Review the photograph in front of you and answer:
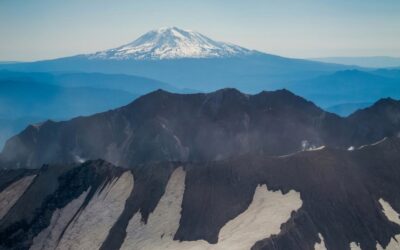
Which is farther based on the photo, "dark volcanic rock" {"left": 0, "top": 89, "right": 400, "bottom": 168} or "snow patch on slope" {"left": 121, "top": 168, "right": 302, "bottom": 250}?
"dark volcanic rock" {"left": 0, "top": 89, "right": 400, "bottom": 168}

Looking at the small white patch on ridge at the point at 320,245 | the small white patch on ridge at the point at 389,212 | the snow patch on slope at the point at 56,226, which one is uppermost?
the small white patch on ridge at the point at 389,212

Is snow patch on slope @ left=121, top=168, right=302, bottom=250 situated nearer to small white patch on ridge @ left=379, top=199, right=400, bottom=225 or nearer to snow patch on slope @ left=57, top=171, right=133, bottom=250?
snow patch on slope @ left=57, top=171, right=133, bottom=250

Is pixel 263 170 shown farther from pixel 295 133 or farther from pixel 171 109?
pixel 171 109

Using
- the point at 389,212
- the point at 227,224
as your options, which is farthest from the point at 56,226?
the point at 389,212

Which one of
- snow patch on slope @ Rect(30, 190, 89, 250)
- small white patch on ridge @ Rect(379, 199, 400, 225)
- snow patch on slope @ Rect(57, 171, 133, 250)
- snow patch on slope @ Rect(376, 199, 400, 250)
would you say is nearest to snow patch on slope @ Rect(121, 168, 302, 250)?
snow patch on slope @ Rect(57, 171, 133, 250)

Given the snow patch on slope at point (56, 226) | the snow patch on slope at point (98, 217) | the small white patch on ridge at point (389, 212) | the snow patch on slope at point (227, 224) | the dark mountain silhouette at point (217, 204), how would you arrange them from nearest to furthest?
the snow patch on slope at point (227, 224), the dark mountain silhouette at point (217, 204), the small white patch on ridge at point (389, 212), the snow patch on slope at point (98, 217), the snow patch on slope at point (56, 226)

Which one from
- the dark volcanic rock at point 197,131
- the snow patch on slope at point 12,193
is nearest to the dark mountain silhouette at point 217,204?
the snow patch on slope at point 12,193

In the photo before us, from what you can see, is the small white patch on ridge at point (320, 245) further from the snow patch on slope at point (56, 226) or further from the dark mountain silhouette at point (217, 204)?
the snow patch on slope at point (56, 226)
